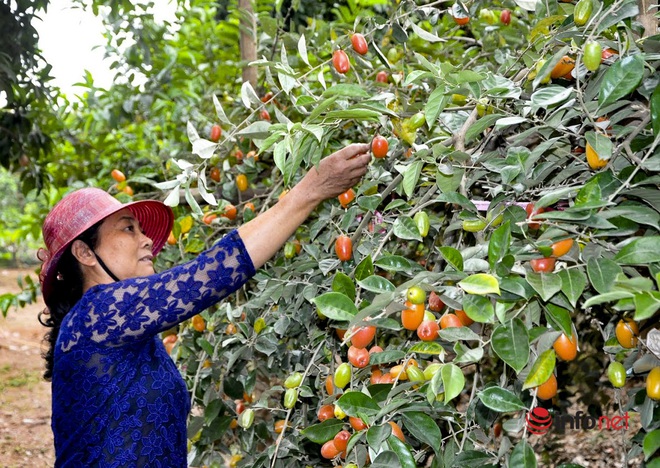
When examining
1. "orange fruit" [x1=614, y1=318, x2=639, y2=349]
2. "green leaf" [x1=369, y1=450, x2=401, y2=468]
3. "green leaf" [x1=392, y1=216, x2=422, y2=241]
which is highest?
"green leaf" [x1=392, y1=216, x2=422, y2=241]

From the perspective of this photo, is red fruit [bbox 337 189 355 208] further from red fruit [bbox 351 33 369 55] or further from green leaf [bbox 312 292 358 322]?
green leaf [bbox 312 292 358 322]

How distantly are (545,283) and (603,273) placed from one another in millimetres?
69

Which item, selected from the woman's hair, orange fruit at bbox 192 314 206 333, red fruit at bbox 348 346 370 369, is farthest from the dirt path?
red fruit at bbox 348 346 370 369

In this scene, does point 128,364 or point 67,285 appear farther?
point 67,285

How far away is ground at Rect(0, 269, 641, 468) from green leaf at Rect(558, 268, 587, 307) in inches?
40.1

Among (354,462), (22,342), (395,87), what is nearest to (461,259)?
(354,462)

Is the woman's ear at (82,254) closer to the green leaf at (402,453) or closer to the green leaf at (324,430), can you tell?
the green leaf at (324,430)

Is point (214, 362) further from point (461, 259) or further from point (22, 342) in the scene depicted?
point (22, 342)

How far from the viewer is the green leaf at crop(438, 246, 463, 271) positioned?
104 centimetres

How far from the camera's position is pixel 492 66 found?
2150mm

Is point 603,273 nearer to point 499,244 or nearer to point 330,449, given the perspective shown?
point 499,244

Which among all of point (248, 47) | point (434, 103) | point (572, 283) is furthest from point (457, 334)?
point (248, 47)

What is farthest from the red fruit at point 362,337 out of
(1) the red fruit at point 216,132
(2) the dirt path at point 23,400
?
(2) the dirt path at point 23,400

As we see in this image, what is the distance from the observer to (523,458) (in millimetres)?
996
